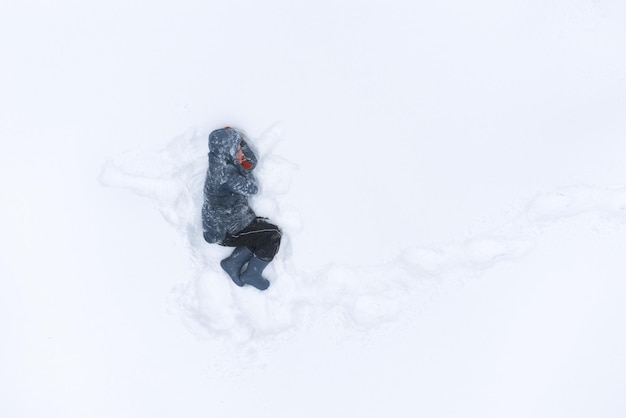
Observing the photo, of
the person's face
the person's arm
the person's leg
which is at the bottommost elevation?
the person's leg

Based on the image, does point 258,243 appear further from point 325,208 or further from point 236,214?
point 325,208

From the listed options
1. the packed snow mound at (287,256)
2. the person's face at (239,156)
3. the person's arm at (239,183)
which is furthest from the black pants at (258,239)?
the person's face at (239,156)

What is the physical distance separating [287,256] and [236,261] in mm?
360

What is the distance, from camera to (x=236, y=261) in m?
2.71

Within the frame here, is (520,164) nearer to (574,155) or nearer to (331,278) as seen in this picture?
(574,155)

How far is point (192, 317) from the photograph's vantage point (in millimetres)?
2785

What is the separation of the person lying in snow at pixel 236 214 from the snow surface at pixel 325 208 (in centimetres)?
13

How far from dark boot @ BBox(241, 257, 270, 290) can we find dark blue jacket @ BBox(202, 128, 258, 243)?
10.1 inches

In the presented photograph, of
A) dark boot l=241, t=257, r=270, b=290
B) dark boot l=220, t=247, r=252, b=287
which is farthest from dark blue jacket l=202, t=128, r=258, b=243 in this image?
dark boot l=241, t=257, r=270, b=290

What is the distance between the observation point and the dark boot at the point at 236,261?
2.70 m

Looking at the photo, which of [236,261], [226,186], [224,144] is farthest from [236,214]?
[224,144]

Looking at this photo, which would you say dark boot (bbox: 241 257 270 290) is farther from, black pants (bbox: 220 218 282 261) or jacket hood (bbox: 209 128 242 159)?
jacket hood (bbox: 209 128 242 159)

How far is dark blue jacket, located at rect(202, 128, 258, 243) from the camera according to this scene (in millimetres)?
2492

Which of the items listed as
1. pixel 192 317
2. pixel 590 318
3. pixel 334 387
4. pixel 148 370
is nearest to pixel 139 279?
pixel 192 317
